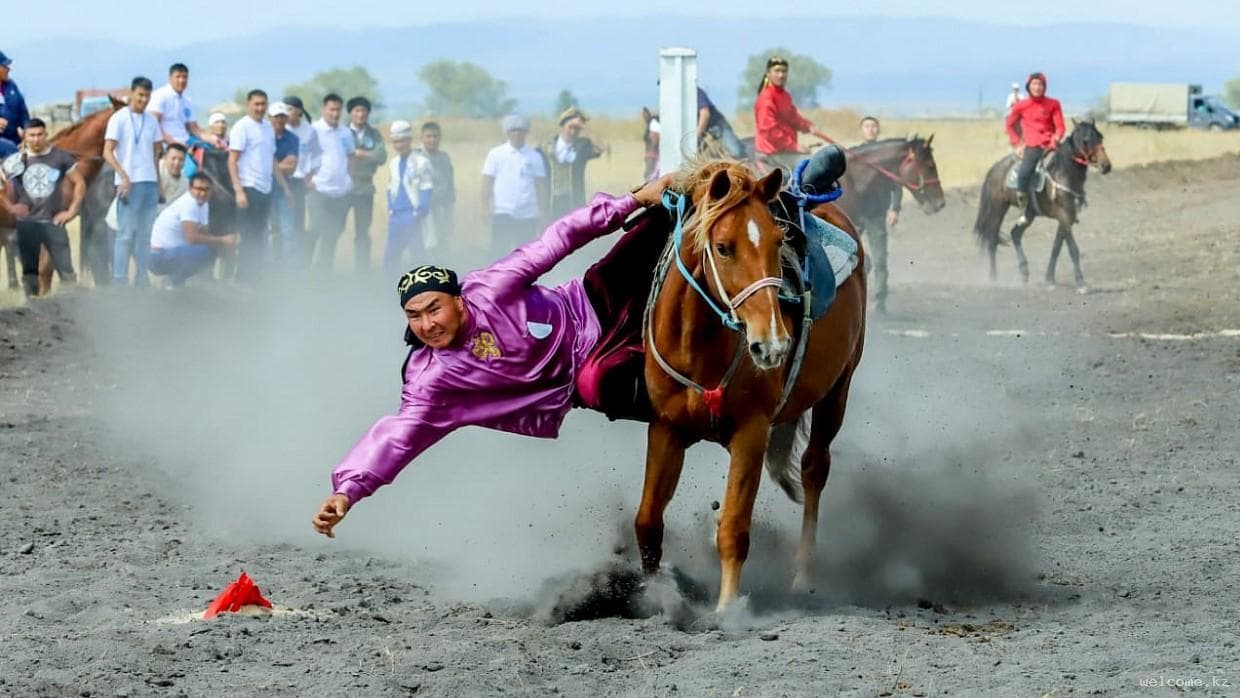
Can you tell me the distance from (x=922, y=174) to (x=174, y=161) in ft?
27.1

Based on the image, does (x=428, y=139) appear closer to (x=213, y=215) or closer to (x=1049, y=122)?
(x=213, y=215)

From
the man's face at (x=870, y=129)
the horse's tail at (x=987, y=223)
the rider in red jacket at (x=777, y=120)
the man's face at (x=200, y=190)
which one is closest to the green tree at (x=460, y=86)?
the man's face at (x=870, y=129)

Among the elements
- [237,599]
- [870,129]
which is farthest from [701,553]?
[870,129]

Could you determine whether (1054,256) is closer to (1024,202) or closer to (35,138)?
(1024,202)

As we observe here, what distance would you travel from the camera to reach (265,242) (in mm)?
16547

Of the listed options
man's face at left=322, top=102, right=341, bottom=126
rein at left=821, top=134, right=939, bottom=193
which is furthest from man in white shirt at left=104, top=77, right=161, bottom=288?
rein at left=821, top=134, right=939, bottom=193

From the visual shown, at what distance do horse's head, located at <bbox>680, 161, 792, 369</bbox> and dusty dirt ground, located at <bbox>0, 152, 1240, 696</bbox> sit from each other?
100 cm

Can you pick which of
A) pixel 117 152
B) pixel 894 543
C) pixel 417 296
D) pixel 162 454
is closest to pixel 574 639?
pixel 417 296

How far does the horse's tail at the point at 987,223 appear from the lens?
836 inches

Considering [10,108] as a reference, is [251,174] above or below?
below

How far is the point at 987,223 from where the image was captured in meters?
21.4

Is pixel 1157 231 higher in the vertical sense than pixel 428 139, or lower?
lower

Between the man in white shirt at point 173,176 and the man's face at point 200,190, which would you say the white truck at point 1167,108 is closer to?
the man in white shirt at point 173,176

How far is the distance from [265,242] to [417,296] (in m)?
11.1
